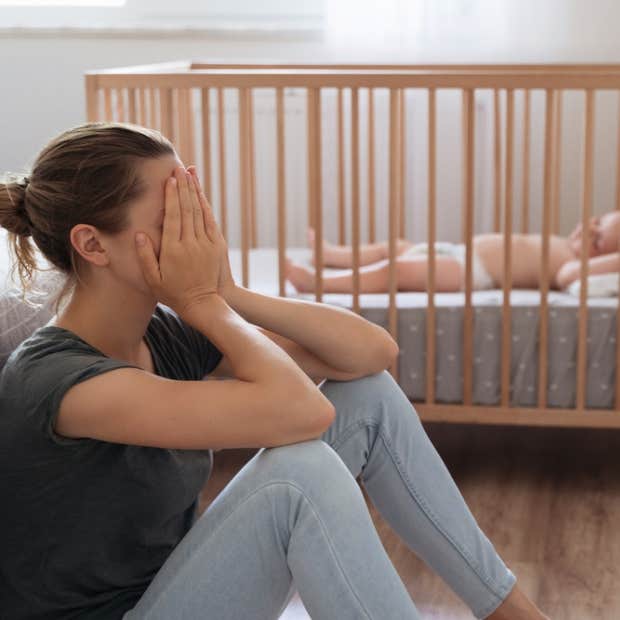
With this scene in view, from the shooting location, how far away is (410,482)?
1423mm

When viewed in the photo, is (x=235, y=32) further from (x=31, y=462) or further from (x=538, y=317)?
(x=31, y=462)

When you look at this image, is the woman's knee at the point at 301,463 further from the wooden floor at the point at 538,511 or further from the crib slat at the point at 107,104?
the crib slat at the point at 107,104

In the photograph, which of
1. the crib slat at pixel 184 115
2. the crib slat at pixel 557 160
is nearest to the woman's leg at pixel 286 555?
the crib slat at pixel 184 115

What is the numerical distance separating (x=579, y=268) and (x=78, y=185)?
5.07 feet

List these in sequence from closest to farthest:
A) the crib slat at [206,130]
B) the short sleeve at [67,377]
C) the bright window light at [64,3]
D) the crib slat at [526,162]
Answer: the short sleeve at [67,377], the crib slat at [206,130], the crib slat at [526,162], the bright window light at [64,3]

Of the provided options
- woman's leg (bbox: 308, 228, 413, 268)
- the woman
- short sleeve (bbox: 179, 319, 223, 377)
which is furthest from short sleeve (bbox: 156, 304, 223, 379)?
woman's leg (bbox: 308, 228, 413, 268)

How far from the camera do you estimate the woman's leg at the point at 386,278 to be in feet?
8.21

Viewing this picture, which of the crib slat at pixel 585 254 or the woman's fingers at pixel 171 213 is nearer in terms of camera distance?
the woman's fingers at pixel 171 213

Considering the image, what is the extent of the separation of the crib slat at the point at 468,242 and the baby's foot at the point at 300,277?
0.35 m

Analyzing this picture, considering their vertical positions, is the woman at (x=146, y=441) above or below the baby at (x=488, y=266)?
above

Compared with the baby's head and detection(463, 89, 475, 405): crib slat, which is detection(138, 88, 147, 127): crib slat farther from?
the baby's head

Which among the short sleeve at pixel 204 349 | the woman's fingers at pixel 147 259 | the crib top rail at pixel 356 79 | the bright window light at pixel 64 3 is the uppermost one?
the bright window light at pixel 64 3

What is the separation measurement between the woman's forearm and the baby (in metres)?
1.03

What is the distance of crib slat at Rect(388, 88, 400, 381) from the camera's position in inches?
89.7
